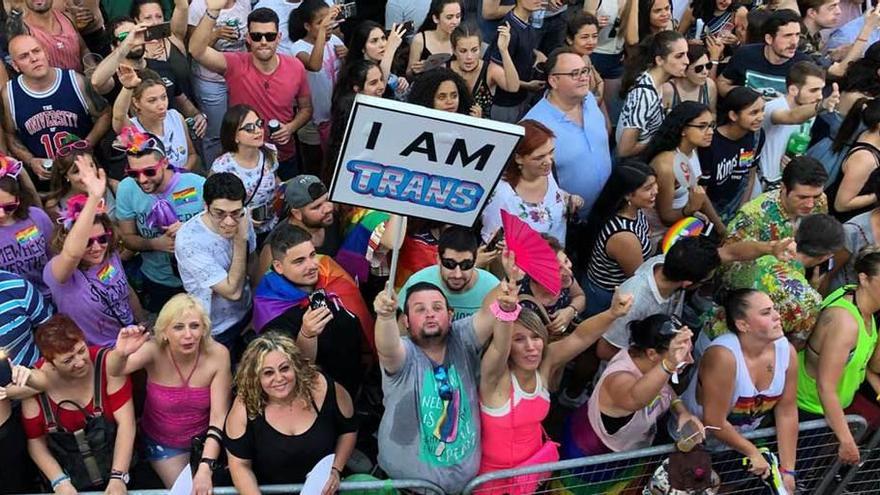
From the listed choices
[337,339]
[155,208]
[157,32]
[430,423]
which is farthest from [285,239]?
[157,32]

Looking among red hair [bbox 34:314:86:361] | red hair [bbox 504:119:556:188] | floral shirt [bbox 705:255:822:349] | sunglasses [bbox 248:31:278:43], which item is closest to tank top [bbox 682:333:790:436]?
floral shirt [bbox 705:255:822:349]

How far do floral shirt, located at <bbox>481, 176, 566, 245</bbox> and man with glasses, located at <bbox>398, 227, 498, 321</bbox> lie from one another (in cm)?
48

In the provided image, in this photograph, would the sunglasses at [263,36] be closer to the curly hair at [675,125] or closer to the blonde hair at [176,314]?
the blonde hair at [176,314]

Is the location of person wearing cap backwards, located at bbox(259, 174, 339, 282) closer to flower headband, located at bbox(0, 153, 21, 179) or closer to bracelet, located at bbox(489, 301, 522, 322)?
flower headband, located at bbox(0, 153, 21, 179)

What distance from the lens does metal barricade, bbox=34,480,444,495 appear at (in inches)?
138

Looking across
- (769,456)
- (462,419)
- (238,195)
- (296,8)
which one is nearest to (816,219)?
(769,456)

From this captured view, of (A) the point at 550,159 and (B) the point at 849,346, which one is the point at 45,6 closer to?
(A) the point at 550,159

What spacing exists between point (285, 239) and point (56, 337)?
1.09 metres

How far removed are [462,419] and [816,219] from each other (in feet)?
7.26

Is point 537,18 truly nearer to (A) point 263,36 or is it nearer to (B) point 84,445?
(A) point 263,36

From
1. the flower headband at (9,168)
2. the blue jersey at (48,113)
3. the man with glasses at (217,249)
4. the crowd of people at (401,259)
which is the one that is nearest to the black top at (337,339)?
the crowd of people at (401,259)

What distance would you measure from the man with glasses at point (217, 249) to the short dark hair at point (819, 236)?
2878mm

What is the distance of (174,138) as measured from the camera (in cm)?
496

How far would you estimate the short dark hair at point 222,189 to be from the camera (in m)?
4.12
